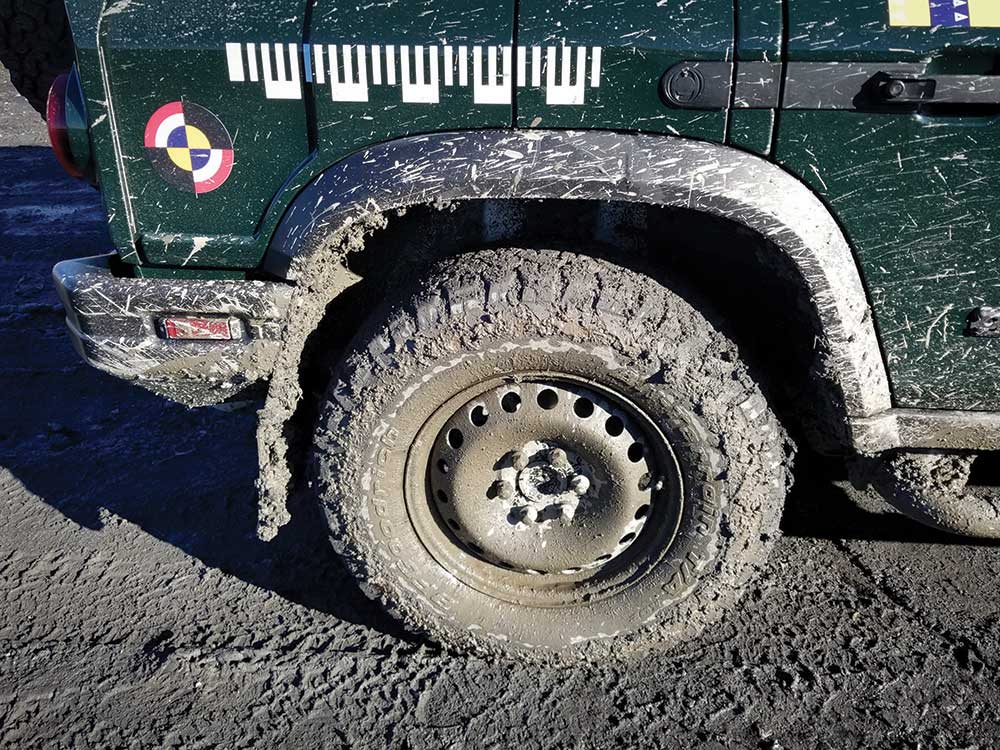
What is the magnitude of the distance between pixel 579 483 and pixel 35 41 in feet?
7.46

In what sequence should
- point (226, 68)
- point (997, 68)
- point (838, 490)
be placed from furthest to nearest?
point (838, 490) < point (226, 68) < point (997, 68)

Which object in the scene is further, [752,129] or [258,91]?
[258,91]

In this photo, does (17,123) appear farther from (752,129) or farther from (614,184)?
(752,129)

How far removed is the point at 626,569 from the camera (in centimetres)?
247

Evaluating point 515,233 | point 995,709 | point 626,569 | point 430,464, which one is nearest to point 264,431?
point 430,464

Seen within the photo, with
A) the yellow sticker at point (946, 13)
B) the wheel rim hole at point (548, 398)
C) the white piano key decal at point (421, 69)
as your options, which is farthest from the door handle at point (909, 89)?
the wheel rim hole at point (548, 398)

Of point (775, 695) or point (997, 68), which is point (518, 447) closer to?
point (775, 695)

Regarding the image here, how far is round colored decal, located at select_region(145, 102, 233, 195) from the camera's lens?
2148mm

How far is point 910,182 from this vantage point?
1.99 m

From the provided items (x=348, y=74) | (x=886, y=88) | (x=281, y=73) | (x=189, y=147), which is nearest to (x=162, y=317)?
(x=189, y=147)

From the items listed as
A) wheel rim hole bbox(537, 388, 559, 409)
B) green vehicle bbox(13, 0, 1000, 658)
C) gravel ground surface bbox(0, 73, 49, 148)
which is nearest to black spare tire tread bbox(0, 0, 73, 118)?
green vehicle bbox(13, 0, 1000, 658)

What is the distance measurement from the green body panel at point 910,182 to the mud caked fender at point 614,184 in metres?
0.07

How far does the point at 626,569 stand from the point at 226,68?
1713 mm

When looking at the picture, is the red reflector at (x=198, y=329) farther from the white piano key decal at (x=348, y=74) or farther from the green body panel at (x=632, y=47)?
the green body panel at (x=632, y=47)
